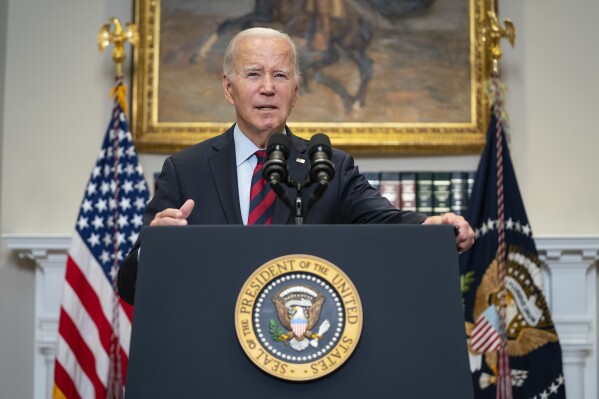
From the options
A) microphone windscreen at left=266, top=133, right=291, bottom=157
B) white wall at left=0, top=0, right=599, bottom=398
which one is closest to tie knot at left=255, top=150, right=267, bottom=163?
microphone windscreen at left=266, top=133, right=291, bottom=157

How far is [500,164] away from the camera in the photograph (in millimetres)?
5863

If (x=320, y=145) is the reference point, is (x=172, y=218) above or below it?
below

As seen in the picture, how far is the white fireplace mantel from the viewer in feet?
19.7

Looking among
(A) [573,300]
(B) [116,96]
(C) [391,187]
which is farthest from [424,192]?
(B) [116,96]

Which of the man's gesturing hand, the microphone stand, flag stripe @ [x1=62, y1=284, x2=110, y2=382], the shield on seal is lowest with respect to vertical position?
flag stripe @ [x1=62, y1=284, x2=110, y2=382]

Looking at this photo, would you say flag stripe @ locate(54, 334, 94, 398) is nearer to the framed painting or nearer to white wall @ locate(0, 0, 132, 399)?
white wall @ locate(0, 0, 132, 399)

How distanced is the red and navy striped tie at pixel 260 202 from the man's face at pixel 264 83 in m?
0.19

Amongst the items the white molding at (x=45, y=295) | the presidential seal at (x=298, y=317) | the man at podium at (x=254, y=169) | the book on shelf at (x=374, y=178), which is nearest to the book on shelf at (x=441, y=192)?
the book on shelf at (x=374, y=178)

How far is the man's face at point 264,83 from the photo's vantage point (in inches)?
111

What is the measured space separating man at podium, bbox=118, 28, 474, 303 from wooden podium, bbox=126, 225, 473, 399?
56cm

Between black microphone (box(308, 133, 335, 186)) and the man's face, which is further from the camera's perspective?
the man's face

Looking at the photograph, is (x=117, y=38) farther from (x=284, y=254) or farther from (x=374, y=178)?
(x=284, y=254)

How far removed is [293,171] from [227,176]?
208 millimetres

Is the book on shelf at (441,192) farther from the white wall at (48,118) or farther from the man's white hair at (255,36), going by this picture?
the man's white hair at (255,36)
